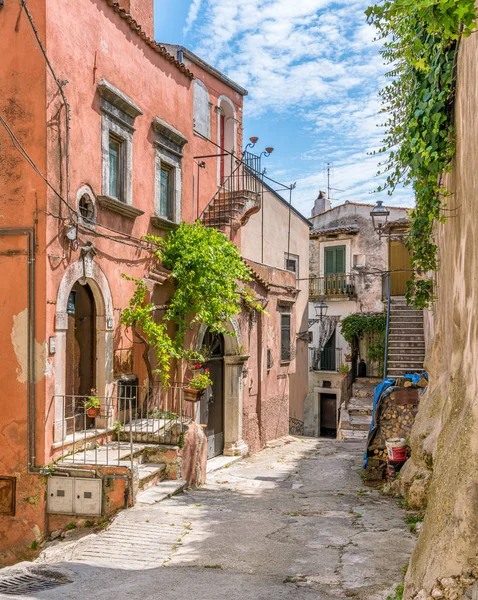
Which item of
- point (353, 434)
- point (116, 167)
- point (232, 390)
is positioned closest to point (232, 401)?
point (232, 390)

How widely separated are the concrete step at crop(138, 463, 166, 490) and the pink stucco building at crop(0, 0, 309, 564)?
213 mm

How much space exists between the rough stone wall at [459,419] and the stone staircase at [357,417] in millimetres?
9559

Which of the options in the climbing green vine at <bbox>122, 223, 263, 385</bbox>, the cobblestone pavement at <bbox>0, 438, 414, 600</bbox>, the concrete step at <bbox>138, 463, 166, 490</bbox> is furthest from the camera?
the climbing green vine at <bbox>122, 223, 263, 385</bbox>

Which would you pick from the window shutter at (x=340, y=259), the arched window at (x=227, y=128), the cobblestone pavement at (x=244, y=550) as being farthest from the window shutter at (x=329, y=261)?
the cobblestone pavement at (x=244, y=550)

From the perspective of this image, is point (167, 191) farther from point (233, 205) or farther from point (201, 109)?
point (201, 109)

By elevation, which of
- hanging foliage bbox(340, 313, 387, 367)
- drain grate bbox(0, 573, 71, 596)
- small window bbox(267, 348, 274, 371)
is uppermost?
hanging foliage bbox(340, 313, 387, 367)

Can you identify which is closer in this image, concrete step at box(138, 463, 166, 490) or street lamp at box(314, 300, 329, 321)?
concrete step at box(138, 463, 166, 490)

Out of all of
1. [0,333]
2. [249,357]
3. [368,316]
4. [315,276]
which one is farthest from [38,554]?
[315,276]

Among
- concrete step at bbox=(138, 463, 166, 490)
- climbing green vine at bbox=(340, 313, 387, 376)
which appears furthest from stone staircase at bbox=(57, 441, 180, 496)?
climbing green vine at bbox=(340, 313, 387, 376)

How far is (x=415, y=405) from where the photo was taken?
35.4 feet

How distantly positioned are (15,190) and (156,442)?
4449 mm

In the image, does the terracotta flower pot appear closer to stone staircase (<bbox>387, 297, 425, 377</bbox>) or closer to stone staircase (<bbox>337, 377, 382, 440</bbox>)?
stone staircase (<bbox>387, 297, 425, 377</bbox>)

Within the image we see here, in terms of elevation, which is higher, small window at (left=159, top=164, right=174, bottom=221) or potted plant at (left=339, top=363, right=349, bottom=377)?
small window at (left=159, top=164, right=174, bottom=221)

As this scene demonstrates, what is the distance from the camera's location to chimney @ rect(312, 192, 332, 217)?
111 ft
